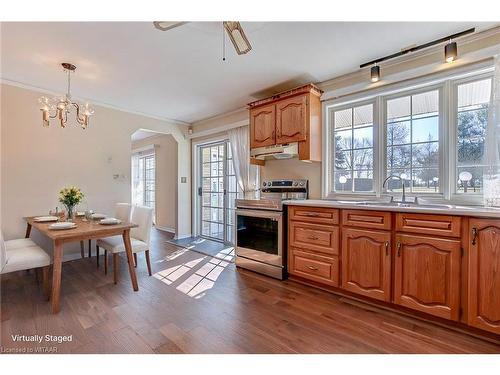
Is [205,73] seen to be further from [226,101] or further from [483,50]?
[483,50]

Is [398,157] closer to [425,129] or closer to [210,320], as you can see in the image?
[425,129]

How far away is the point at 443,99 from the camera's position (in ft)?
7.34

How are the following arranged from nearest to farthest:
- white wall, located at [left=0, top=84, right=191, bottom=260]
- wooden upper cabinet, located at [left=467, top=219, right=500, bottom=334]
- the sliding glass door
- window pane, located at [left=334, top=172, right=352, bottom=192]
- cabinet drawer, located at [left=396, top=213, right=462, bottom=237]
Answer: wooden upper cabinet, located at [left=467, top=219, right=500, bottom=334], cabinet drawer, located at [left=396, top=213, right=462, bottom=237], window pane, located at [left=334, top=172, right=352, bottom=192], white wall, located at [left=0, top=84, right=191, bottom=260], the sliding glass door

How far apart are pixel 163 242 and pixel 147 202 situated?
95.9 inches

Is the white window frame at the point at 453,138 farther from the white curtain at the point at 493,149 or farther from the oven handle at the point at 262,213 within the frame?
the oven handle at the point at 262,213

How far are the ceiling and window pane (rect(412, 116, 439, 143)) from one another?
0.72 meters

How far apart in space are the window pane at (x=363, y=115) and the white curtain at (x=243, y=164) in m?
1.59

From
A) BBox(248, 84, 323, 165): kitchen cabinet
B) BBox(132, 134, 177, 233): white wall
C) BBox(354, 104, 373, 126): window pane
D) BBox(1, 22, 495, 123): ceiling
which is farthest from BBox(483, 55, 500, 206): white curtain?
BBox(132, 134, 177, 233): white wall

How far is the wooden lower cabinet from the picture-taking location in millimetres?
2047

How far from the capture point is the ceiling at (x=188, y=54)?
194 cm

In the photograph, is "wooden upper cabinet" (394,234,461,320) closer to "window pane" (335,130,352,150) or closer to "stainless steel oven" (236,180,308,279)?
"stainless steel oven" (236,180,308,279)

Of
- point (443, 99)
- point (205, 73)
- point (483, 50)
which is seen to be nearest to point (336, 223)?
point (443, 99)

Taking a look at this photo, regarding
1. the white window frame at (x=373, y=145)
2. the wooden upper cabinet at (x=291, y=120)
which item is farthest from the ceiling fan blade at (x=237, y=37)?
the white window frame at (x=373, y=145)

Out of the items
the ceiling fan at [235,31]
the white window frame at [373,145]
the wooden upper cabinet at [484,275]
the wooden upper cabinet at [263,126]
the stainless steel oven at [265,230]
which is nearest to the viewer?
the ceiling fan at [235,31]
